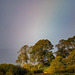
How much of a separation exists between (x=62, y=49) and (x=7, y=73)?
49086 mm

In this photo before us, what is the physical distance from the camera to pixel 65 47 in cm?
6506

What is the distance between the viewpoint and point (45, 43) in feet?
210

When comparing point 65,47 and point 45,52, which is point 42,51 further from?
point 65,47

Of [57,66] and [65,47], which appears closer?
[57,66]

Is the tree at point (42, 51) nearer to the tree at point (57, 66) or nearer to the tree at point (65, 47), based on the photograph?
the tree at point (65, 47)

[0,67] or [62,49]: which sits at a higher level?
[62,49]

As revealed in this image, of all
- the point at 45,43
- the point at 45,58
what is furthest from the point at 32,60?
the point at 45,43

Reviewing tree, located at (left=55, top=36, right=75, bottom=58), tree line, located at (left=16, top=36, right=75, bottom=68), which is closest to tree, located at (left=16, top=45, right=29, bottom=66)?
tree line, located at (left=16, top=36, right=75, bottom=68)

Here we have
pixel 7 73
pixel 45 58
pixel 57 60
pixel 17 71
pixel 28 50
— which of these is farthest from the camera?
pixel 28 50

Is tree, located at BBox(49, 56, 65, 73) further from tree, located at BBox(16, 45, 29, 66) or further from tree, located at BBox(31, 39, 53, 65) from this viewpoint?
tree, located at BBox(16, 45, 29, 66)

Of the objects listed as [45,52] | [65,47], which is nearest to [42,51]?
[45,52]

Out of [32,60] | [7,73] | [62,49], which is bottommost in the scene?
[7,73]

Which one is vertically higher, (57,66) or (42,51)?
(42,51)

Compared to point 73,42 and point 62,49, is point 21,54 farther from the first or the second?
point 73,42
